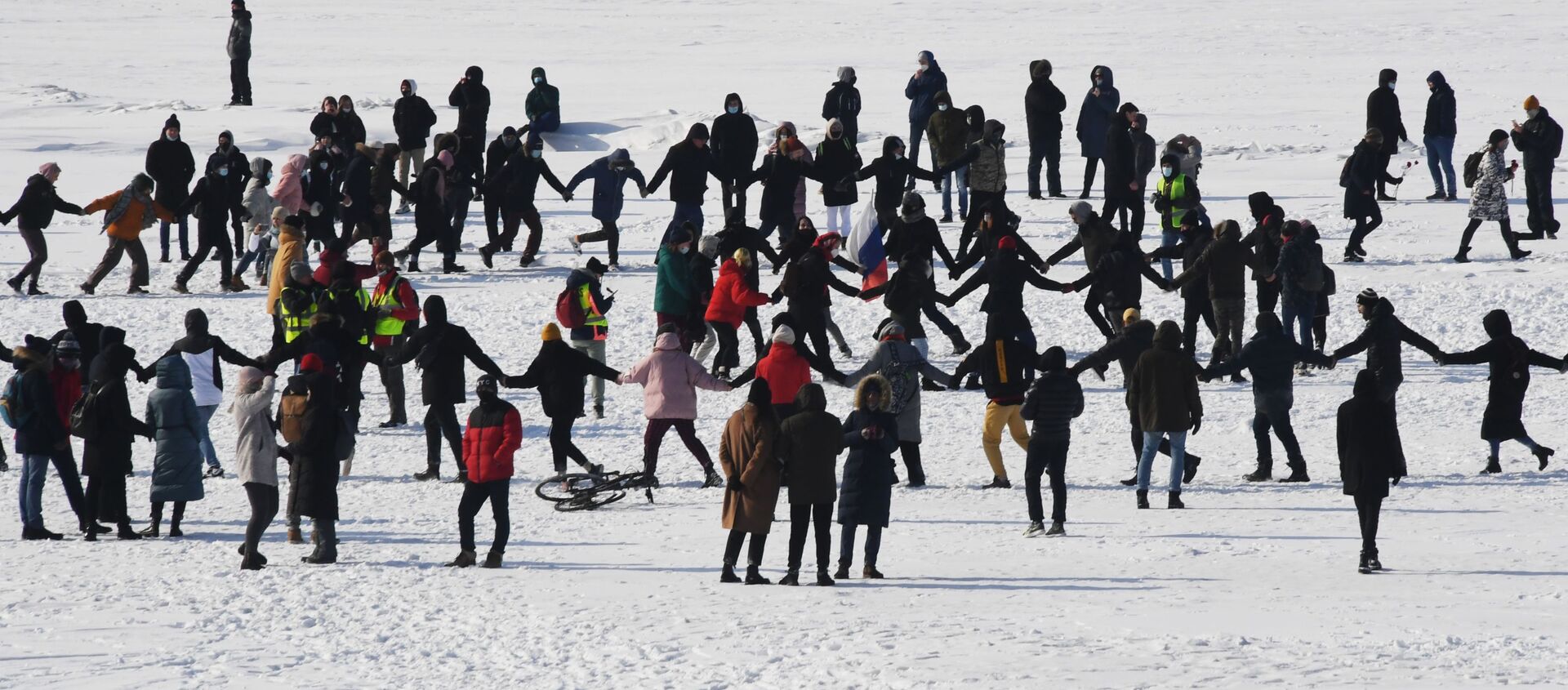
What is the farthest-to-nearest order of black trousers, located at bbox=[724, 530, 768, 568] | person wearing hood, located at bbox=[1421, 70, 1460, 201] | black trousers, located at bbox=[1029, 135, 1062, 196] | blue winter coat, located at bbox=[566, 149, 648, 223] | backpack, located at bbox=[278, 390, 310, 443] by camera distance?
black trousers, located at bbox=[1029, 135, 1062, 196] → person wearing hood, located at bbox=[1421, 70, 1460, 201] → blue winter coat, located at bbox=[566, 149, 648, 223] → backpack, located at bbox=[278, 390, 310, 443] → black trousers, located at bbox=[724, 530, 768, 568]

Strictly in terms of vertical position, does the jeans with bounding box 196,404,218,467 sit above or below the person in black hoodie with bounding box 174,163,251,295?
below

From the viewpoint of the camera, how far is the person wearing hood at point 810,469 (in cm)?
995

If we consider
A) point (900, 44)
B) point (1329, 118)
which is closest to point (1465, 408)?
point (1329, 118)

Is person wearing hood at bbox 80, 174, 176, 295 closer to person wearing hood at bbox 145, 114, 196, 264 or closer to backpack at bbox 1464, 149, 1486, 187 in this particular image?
person wearing hood at bbox 145, 114, 196, 264

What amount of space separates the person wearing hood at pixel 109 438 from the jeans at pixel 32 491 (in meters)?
0.24

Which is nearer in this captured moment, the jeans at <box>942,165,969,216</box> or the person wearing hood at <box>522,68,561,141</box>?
the jeans at <box>942,165,969,216</box>

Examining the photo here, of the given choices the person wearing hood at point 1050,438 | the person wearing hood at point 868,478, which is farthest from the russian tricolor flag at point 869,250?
the person wearing hood at point 868,478

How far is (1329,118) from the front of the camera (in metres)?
27.7

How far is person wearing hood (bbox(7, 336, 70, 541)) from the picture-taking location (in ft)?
37.2

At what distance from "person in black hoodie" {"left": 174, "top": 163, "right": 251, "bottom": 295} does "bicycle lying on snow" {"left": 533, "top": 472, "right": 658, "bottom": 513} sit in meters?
7.25

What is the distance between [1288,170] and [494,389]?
51.2 feet

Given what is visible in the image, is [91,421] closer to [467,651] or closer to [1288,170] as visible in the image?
[467,651]

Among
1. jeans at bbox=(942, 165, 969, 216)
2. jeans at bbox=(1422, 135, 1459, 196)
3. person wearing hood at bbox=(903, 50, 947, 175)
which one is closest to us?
jeans at bbox=(942, 165, 969, 216)

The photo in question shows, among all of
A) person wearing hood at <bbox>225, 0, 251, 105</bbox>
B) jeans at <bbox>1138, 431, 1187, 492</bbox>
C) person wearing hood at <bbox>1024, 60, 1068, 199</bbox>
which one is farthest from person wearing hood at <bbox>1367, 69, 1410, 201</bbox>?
person wearing hood at <bbox>225, 0, 251, 105</bbox>
